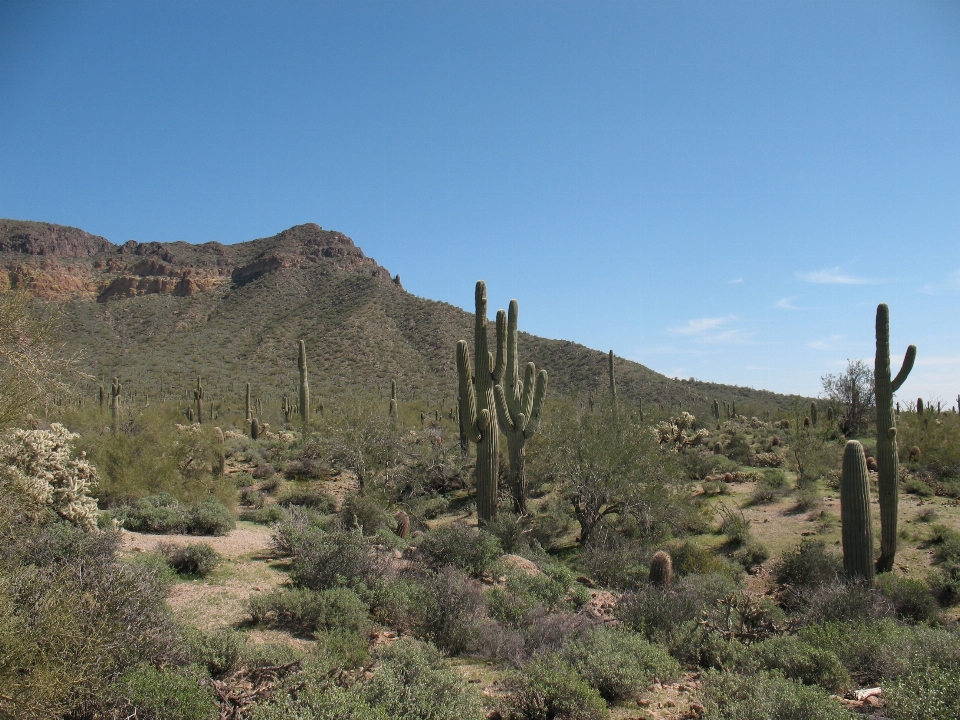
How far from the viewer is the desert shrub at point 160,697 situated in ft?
15.6

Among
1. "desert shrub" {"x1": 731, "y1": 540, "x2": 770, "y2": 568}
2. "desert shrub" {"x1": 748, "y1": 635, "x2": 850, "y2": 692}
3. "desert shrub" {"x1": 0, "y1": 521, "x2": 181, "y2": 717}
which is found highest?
"desert shrub" {"x1": 0, "y1": 521, "x2": 181, "y2": 717}

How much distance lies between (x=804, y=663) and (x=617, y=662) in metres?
1.97

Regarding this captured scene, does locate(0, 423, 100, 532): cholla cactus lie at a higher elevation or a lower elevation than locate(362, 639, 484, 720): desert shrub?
higher

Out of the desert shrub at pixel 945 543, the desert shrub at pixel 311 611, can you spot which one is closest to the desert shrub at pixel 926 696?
the desert shrub at pixel 311 611

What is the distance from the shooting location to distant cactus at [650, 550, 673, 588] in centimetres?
1078

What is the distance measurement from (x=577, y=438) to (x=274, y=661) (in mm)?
11685

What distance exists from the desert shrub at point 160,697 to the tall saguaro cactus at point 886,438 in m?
13.5

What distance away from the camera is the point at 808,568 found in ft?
38.6

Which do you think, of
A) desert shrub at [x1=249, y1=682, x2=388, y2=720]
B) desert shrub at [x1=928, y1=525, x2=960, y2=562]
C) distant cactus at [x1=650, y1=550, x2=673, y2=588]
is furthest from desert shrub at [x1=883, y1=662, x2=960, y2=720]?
desert shrub at [x1=928, y1=525, x2=960, y2=562]

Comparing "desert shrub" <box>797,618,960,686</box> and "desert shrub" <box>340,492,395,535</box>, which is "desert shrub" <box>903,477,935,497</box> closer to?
"desert shrub" <box>797,618,960,686</box>

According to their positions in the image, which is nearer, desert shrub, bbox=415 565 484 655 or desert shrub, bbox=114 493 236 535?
desert shrub, bbox=415 565 484 655

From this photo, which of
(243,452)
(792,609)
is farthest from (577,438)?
(243,452)

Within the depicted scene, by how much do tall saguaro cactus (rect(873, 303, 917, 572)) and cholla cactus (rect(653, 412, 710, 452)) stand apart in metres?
13.3

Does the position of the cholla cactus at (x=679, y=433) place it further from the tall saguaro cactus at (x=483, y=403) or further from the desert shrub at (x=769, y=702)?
the desert shrub at (x=769, y=702)
